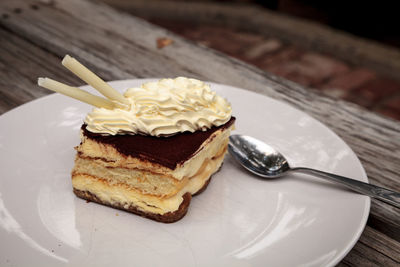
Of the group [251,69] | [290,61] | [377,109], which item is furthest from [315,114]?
[290,61]

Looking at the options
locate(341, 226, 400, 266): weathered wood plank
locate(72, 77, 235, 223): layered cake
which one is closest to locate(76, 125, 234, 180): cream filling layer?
locate(72, 77, 235, 223): layered cake

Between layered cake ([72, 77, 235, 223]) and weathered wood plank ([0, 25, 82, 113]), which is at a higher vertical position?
layered cake ([72, 77, 235, 223])

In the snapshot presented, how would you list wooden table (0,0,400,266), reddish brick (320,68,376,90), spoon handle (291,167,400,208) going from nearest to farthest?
spoon handle (291,167,400,208) → wooden table (0,0,400,266) → reddish brick (320,68,376,90)

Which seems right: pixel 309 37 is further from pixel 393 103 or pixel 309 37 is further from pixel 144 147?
pixel 144 147

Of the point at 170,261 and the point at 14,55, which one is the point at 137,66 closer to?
the point at 14,55

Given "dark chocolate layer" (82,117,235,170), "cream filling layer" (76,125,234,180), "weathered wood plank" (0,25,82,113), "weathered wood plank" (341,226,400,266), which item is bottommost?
"weathered wood plank" (0,25,82,113)

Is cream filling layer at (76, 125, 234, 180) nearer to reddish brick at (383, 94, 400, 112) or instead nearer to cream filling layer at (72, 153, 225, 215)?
cream filling layer at (72, 153, 225, 215)

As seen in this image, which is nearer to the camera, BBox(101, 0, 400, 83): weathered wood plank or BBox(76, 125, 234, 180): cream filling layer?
BBox(76, 125, 234, 180): cream filling layer
